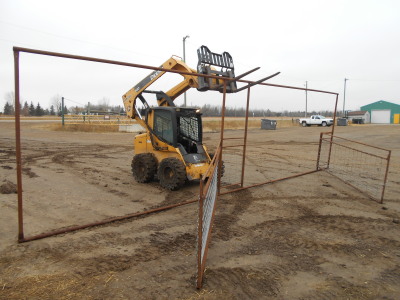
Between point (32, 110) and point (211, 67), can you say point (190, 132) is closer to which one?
point (211, 67)

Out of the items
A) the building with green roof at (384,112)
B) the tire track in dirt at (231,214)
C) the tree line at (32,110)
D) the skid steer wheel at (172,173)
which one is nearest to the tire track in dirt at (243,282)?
the tire track in dirt at (231,214)

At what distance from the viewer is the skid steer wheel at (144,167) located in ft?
27.4

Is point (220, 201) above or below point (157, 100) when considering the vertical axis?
below

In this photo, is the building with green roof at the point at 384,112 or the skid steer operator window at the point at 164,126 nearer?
the skid steer operator window at the point at 164,126

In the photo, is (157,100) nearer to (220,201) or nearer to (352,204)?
(220,201)

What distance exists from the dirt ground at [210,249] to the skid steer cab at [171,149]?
514 mm

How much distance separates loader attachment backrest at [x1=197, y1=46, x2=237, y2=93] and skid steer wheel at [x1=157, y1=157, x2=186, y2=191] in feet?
6.39

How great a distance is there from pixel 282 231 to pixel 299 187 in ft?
11.2

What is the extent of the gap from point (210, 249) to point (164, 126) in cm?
436

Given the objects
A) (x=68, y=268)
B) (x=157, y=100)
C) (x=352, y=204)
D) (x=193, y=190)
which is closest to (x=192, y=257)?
(x=68, y=268)

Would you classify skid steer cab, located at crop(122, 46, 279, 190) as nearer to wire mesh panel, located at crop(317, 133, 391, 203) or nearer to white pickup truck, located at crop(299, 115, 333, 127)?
wire mesh panel, located at crop(317, 133, 391, 203)

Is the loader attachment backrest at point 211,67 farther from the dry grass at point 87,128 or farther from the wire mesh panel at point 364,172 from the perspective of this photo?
the dry grass at point 87,128

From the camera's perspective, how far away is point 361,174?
408 inches

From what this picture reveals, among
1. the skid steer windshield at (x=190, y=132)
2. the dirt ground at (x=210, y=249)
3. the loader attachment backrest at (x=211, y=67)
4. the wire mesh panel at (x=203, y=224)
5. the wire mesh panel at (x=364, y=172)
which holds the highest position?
the loader attachment backrest at (x=211, y=67)
